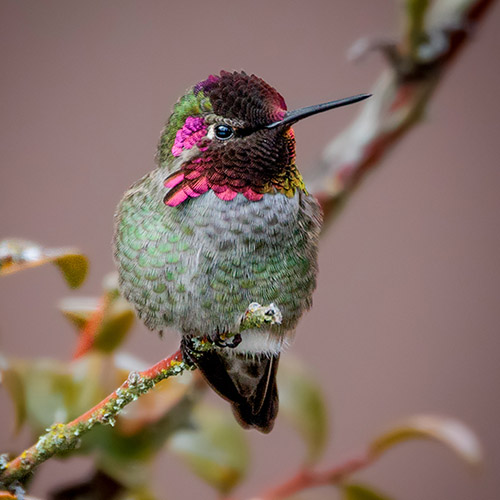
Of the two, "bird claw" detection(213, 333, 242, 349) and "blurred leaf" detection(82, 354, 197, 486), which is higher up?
"blurred leaf" detection(82, 354, 197, 486)

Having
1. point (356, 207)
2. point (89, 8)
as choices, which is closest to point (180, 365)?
point (89, 8)

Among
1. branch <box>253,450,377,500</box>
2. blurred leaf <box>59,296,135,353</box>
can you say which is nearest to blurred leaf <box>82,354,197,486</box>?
blurred leaf <box>59,296,135,353</box>

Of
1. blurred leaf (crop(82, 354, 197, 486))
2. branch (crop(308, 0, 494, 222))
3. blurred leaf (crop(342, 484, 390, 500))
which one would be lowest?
blurred leaf (crop(342, 484, 390, 500))

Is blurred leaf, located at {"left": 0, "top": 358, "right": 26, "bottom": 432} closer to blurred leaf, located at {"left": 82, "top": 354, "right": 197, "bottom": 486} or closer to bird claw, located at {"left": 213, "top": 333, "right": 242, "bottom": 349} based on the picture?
blurred leaf, located at {"left": 82, "top": 354, "right": 197, "bottom": 486}

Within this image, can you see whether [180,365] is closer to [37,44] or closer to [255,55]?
[255,55]

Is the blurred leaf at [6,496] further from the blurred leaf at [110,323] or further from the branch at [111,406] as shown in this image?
the blurred leaf at [110,323]

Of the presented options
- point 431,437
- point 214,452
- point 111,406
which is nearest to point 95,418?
point 111,406

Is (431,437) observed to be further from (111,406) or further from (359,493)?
(111,406)
